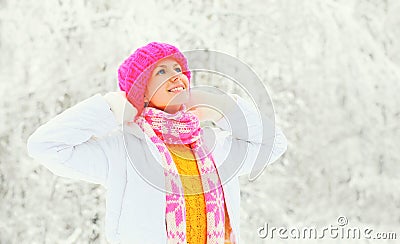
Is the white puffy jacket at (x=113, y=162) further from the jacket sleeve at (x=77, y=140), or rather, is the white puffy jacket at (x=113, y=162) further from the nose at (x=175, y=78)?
the nose at (x=175, y=78)

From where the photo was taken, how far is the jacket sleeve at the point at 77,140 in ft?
4.12

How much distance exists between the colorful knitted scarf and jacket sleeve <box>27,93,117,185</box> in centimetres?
11

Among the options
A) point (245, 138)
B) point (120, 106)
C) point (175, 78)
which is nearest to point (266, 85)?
point (245, 138)

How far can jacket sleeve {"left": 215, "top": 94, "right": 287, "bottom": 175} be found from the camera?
1509 millimetres

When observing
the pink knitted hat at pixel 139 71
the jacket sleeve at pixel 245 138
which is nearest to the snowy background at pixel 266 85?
the jacket sleeve at pixel 245 138

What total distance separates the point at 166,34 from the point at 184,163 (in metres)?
2.12

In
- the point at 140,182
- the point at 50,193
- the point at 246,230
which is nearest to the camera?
the point at 140,182

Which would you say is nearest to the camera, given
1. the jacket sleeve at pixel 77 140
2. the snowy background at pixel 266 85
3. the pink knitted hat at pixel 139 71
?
the jacket sleeve at pixel 77 140

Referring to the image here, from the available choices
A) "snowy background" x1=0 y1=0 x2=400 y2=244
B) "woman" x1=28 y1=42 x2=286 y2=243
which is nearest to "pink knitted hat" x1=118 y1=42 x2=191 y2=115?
"woman" x1=28 y1=42 x2=286 y2=243

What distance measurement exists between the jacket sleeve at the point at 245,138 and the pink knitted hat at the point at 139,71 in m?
0.23

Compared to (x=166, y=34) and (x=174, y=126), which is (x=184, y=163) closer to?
(x=174, y=126)

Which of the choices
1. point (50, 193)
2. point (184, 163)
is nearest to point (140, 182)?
point (184, 163)

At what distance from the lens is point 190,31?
3510mm

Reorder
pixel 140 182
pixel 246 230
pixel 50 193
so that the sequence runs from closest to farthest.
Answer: pixel 140 182 < pixel 50 193 < pixel 246 230
